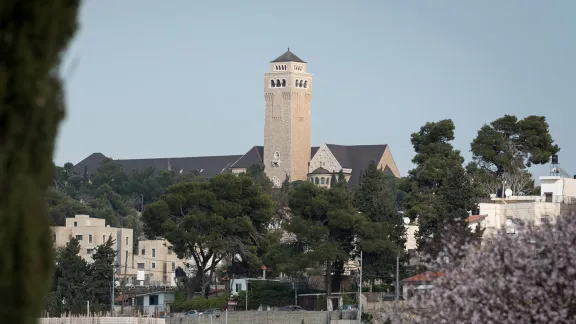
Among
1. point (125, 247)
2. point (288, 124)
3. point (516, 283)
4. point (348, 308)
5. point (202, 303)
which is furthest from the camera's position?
point (288, 124)

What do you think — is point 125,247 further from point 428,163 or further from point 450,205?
point 450,205

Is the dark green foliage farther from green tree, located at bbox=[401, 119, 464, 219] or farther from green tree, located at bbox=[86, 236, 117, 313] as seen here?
green tree, located at bbox=[86, 236, 117, 313]

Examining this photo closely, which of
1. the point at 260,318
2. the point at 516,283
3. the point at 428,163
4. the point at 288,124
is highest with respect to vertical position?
the point at 288,124

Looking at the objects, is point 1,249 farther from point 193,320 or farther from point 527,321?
point 193,320

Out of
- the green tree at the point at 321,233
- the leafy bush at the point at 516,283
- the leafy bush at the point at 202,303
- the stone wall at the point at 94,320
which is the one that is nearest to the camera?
the leafy bush at the point at 516,283

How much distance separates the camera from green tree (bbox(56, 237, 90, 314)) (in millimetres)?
78975

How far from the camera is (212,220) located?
84.2 metres

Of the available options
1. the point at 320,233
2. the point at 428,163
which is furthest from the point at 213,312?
the point at 428,163

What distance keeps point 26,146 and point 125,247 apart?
11833cm

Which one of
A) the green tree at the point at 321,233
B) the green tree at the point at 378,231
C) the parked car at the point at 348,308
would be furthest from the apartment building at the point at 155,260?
the parked car at the point at 348,308

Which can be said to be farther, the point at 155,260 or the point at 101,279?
the point at 155,260

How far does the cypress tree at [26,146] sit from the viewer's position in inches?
307

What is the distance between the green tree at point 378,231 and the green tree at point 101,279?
52.4ft

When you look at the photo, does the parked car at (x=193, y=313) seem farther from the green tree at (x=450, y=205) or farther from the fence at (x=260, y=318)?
the green tree at (x=450, y=205)
